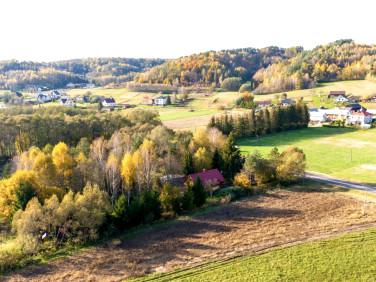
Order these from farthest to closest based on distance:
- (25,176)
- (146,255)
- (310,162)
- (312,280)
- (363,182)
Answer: (310,162) → (363,182) → (25,176) → (146,255) → (312,280)

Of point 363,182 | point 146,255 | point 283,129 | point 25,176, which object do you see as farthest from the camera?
point 283,129

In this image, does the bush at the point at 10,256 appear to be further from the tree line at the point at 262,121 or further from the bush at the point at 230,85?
the bush at the point at 230,85

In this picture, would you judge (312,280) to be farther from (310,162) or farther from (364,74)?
(364,74)

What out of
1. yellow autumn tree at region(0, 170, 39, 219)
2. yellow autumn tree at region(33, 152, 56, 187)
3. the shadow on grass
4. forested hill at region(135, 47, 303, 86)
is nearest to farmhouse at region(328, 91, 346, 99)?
the shadow on grass

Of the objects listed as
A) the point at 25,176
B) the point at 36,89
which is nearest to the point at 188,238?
the point at 25,176

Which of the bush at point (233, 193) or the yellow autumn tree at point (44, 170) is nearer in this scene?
the yellow autumn tree at point (44, 170)

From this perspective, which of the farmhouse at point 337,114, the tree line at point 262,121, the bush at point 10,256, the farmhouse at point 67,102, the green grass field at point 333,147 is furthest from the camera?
the farmhouse at point 67,102

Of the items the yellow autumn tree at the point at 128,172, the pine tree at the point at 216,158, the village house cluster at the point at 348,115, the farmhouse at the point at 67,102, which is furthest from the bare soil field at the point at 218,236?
the farmhouse at the point at 67,102
